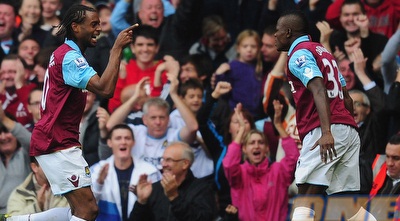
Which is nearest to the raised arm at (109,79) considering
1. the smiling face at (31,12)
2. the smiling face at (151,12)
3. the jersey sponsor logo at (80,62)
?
the jersey sponsor logo at (80,62)

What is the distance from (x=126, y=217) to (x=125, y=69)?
2817 mm

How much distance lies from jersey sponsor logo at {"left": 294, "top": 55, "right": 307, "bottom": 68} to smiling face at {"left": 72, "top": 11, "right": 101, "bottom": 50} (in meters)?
1.83

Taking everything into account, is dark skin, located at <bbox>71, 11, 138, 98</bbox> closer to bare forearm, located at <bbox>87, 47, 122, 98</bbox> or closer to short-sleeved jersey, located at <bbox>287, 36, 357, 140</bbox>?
bare forearm, located at <bbox>87, 47, 122, 98</bbox>

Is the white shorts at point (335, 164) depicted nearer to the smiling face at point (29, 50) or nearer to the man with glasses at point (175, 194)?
the man with glasses at point (175, 194)

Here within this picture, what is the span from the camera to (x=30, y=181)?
12.4 meters

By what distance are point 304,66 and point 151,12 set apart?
6.28m

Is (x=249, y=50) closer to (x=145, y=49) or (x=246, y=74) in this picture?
(x=246, y=74)

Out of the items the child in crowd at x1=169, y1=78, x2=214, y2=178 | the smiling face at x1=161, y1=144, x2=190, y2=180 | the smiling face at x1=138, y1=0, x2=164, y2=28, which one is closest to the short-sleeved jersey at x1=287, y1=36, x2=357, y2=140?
the smiling face at x1=161, y1=144, x2=190, y2=180

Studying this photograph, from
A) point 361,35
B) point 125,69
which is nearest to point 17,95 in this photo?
point 125,69

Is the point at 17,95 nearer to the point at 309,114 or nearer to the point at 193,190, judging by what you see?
the point at 193,190

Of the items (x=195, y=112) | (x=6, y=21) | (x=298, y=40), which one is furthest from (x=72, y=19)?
(x=6, y=21)

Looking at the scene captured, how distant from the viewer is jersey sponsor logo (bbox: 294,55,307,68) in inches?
360

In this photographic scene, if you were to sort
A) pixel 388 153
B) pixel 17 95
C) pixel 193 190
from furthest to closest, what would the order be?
pixel 17 95, pixel 193 190, pixel 388 153

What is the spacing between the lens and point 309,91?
9.37 metres
